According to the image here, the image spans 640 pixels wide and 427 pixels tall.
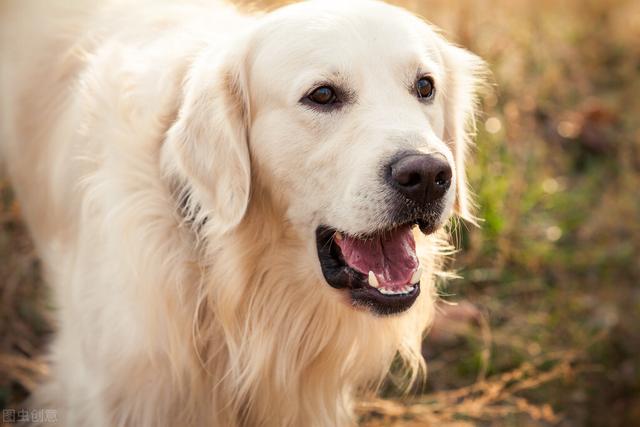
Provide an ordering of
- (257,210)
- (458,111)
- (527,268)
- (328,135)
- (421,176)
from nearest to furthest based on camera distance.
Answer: (421,176) < (328,135) < (257,210) < (458,111) < (527,268)

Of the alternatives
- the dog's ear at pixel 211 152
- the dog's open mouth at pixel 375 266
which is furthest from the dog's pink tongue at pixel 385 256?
the dog's ear at pixel 211 152

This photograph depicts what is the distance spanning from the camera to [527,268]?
4.23 metres

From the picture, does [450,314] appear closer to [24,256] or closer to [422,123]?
[422,123]

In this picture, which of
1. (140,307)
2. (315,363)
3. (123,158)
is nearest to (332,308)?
(315,363)

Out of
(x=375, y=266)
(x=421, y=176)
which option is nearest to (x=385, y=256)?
(x=375, y=266)

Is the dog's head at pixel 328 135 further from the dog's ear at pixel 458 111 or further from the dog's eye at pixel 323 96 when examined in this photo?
the dog's ear at pixel 458 111

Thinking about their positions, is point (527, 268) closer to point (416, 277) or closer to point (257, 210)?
point (416, 277)

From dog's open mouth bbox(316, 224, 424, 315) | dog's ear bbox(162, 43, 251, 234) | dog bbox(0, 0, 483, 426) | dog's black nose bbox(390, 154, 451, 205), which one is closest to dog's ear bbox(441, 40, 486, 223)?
dog bbox(0, 0, 483, 426)

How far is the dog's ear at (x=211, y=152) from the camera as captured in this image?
230 centimetres

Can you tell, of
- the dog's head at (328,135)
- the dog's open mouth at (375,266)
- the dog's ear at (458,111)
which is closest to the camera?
the dog's head at (328,135)

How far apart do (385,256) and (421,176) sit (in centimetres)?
36

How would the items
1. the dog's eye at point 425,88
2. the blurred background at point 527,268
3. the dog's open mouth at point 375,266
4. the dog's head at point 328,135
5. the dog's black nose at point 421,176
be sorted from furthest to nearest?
1. the blurred background at point 527,268
2. the dog's eye at point 425,88
3. the dog's open mouth at point 375,266
4. the dog's head at point 328,135
5. the dog's black nose at point 421,176

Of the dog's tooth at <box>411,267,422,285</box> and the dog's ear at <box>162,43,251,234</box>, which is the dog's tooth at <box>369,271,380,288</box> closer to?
the dog's tooth at <box>411,267,422,285</box>

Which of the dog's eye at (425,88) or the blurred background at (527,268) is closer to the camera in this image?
the dog's eye at (425,88)
